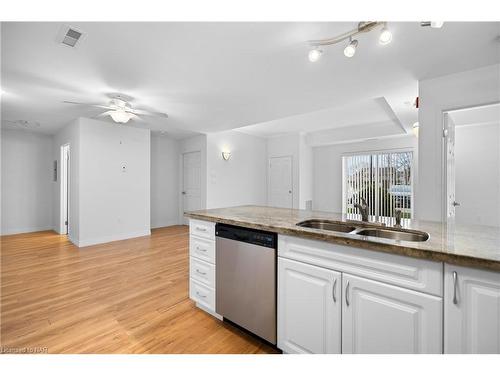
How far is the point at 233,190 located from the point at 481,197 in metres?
5.07

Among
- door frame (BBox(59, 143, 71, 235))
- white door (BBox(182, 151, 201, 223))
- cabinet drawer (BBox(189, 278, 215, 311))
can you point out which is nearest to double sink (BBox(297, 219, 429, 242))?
cabinet drawer (BBox(189, 278, 215, 311))

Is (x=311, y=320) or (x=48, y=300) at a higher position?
(x=311, y=320)

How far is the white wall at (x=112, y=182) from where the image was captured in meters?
4.26

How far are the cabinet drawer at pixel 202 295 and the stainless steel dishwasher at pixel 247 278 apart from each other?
0.08m

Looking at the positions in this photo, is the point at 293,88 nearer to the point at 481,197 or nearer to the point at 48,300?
the point at 48,300

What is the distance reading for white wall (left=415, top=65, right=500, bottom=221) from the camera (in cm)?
239

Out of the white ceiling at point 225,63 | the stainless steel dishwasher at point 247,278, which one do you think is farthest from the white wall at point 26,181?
the stainless steel dishwasher at point 247,278

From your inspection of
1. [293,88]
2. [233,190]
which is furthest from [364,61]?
[233,190]

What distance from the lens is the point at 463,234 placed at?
1324mm

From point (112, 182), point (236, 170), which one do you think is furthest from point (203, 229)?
point (236, 170)

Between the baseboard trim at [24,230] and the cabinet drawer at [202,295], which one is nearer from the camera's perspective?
the cabinet drawer at [202,295]

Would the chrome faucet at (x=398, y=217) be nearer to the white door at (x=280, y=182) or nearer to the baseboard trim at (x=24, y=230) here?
the white door at (x=280, y=182)

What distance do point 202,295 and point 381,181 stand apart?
17.4 ft

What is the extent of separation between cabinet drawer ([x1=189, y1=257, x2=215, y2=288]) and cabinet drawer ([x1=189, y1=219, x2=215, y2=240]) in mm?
238
